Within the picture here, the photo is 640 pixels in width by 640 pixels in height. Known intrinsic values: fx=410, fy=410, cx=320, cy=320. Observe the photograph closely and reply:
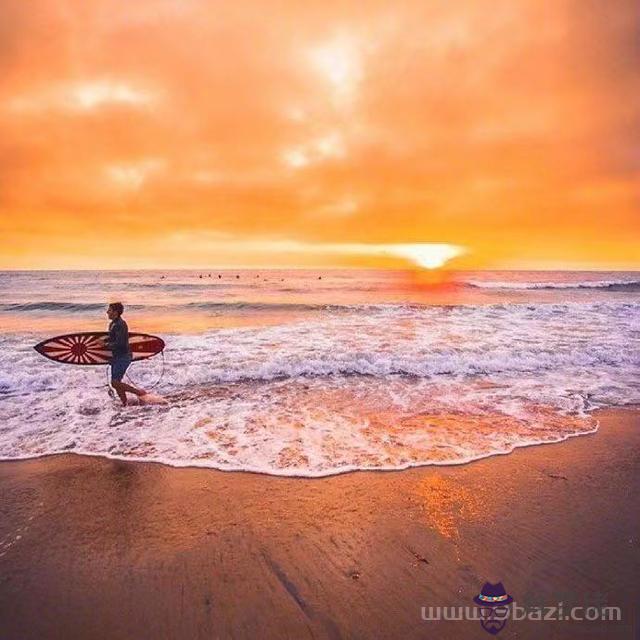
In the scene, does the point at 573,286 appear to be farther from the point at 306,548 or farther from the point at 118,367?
the point at 306,548

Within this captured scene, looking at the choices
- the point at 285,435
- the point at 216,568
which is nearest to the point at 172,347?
the point at 285,435

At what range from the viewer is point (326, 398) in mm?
9102

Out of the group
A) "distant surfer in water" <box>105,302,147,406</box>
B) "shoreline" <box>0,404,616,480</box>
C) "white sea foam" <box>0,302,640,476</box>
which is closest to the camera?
"shoreline" <box>0,404,616,480</box>

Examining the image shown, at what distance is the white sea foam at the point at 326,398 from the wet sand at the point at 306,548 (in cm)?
65

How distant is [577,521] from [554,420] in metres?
3.58

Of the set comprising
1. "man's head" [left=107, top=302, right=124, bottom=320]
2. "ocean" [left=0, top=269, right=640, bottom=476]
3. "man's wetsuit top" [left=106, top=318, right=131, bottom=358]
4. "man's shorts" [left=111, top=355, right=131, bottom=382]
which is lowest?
"ocean" [left=0, top=269, right=640, bottom=476]

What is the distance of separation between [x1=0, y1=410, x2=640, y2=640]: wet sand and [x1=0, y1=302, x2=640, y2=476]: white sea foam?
65 centimetres

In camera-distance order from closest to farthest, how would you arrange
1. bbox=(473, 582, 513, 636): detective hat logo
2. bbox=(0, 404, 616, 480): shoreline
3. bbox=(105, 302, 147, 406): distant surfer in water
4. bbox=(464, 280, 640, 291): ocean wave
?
bbox=(473, 582, 513, 636): detective hat logo → bbox=(0, 404, 616, 480): shoreline → bbox=(105, 302, 147, 406): distant surfer in water → bbox=(464, 280, 640, 291): ocean wave

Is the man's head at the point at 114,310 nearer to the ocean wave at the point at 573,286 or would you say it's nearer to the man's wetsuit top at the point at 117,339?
the man's wetsuit top at the point at 117,339

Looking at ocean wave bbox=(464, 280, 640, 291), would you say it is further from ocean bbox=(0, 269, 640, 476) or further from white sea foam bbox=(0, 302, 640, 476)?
white sea foam bbox=(0, 302, 640, 476)

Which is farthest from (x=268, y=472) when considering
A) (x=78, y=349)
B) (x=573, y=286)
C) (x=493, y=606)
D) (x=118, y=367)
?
(x=573, y=286)

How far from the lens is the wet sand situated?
3.22 metres

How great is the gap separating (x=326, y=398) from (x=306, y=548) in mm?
5074

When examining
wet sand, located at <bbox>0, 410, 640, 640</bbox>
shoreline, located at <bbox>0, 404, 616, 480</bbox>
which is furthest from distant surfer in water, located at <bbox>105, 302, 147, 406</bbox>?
wet sand, located at <bbox>0, 410, 640, 640</bbox>
